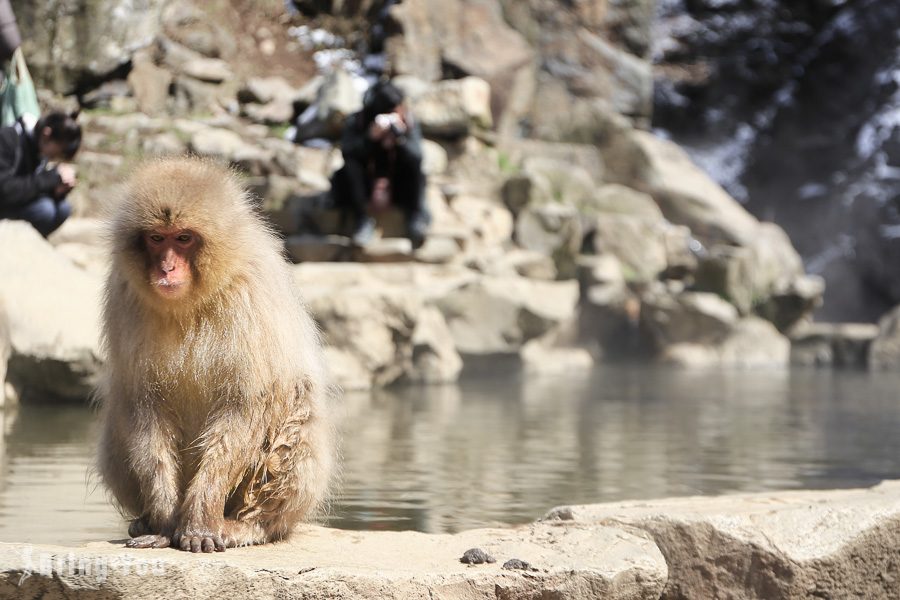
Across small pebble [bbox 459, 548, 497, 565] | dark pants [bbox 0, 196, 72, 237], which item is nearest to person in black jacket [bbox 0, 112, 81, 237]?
dark pants [bbox 0, 196, 72, 237]

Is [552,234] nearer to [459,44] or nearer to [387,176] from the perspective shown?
[387,176]

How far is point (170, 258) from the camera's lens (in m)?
2.23

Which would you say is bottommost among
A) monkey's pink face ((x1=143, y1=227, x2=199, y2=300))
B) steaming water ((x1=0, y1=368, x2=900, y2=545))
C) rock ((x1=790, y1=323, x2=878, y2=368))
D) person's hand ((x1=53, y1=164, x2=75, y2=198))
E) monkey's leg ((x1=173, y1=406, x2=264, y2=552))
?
rock ((x1=790, y1=323, x2=878, y2=368))

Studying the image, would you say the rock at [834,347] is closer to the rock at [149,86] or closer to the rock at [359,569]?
the rock at [149,86]

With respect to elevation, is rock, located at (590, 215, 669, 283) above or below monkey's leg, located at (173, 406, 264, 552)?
above

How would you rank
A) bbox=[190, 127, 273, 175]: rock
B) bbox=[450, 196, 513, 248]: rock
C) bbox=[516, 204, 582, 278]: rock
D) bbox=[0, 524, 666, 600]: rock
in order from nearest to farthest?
Answer: 1. bbox=[0, 524, 666, 600]: rock
2. bbox=[190, 127, 273, 175]: rock
3. bbox=[450, 196, 513, 248]: rock
4. bbox=[516, 204, 582, 278]: rock

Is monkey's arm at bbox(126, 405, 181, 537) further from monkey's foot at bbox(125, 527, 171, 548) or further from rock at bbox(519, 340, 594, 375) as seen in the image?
rock at bbox(519, 340, 594, 375)

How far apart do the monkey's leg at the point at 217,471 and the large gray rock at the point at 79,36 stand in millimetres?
9277

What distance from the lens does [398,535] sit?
8.61 feet

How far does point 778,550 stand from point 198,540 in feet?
4.26

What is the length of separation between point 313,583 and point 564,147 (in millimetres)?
13429

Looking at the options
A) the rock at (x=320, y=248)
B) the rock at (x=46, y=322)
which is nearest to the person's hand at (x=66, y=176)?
the rock at (x=46, y=322)

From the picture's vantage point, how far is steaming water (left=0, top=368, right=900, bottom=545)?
3.51 meters

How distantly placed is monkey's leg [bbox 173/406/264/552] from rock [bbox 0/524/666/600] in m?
0.09
